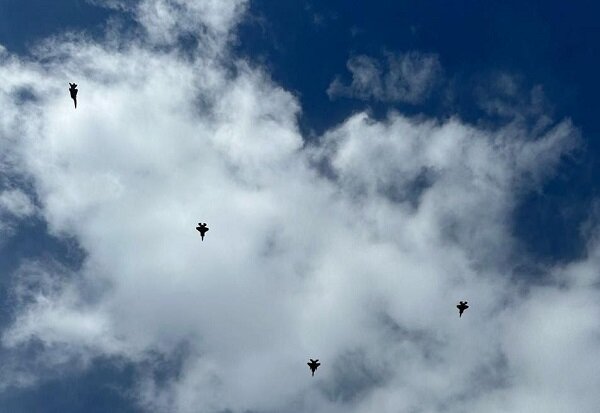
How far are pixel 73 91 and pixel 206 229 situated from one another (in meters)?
52.3

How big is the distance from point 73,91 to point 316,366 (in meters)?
88.3

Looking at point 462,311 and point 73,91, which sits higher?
point 73,91

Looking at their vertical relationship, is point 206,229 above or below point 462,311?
above

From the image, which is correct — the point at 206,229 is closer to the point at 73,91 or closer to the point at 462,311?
the point at 73,91

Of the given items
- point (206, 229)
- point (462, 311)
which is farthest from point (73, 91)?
point (462, 311)

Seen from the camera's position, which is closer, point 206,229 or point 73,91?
point 73,91

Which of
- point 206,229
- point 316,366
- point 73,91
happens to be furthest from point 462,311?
point 73,91

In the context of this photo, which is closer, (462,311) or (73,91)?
(73,91)

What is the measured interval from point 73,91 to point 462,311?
334 feet

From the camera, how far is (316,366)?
184250 mm

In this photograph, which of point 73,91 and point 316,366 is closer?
point 73,91

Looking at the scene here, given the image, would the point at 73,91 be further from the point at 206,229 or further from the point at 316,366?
the point at 316,366

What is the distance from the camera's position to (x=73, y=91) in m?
136

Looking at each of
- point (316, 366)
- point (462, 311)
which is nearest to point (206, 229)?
point (316, 366)
